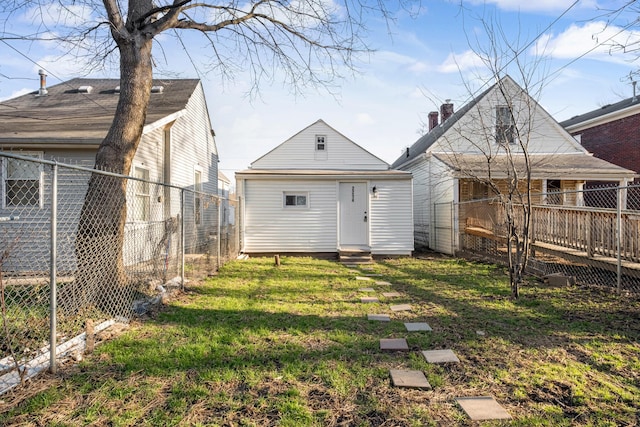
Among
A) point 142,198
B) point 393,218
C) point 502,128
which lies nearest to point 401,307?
point 502,128

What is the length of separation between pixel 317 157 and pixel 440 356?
10730mm

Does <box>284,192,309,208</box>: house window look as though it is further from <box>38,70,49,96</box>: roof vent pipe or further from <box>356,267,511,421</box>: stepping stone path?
<box>38,70,49,96</box>: roof vent pipe

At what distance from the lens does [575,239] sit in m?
7.73

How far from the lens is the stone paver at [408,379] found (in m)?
2.93

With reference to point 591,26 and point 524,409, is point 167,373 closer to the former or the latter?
point 524,409

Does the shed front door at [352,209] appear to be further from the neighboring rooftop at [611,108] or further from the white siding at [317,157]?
the neighboring rooftop at [611,108]

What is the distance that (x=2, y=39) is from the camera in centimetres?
506

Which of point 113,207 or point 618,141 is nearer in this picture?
point 113,207

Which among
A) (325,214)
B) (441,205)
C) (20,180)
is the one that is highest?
(20,180)

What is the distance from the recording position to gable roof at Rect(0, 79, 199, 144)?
25.2 ft

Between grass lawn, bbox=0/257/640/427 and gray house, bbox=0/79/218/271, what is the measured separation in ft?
8.01

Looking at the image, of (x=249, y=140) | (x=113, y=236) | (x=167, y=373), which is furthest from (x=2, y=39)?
(x=249, y=140)

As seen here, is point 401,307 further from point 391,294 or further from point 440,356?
point 440,356

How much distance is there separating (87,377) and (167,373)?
0.63 metres
